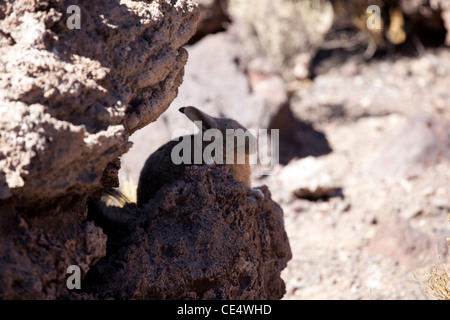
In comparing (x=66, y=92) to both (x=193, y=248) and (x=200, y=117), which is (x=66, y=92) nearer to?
(x=193, y=248)

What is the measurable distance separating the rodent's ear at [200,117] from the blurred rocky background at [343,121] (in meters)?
1.73

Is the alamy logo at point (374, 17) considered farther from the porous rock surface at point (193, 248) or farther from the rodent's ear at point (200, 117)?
the porous rock surface at point (193, 248)

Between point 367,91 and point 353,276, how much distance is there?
589 centimetres

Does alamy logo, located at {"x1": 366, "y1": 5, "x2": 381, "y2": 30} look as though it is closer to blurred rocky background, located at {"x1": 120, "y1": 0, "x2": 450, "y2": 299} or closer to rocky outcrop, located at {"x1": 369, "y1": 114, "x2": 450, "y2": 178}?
blurred rocky background, located at {"x1": 120, "y1": 0, "x2": 450, "y2": 299}

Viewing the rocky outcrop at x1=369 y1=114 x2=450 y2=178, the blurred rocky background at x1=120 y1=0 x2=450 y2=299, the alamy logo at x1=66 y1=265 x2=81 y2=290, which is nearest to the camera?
the alamy logo at x1=66 y1=265 x2=81 y2=290

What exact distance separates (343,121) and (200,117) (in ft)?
18.8

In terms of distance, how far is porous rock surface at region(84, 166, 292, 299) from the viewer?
2627 millimetres

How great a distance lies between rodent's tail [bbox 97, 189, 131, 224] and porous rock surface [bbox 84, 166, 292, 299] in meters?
0.06

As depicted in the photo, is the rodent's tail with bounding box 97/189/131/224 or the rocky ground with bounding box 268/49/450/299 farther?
the rocky ground with bounding box 268/49/450/299

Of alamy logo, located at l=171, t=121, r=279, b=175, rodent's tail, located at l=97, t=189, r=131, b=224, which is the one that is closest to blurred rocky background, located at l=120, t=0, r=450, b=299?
alamy logo, located at l=171, t=121, r=279, b=175

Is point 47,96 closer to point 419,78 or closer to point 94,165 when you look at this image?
point 94,165

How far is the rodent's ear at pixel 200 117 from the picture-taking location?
355 cm

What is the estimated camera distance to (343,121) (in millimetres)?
8891
